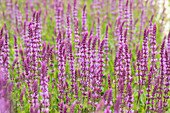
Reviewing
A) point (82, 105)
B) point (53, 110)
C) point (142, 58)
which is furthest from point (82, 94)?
point (142, 58)

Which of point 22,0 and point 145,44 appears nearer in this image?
point 145,44

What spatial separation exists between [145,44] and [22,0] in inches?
315

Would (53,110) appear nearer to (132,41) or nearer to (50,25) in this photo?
(132,41)

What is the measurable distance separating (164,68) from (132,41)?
10.1 ft

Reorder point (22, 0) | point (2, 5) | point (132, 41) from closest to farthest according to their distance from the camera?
point (132, 41)
point (2, 5)
point (22, 0)

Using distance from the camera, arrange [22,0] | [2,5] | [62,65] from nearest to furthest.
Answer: [62,65] < [2,5] < [22,0]

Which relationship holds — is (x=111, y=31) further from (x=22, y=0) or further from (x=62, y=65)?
(x=22, y=0)

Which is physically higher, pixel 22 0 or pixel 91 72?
pixel 22 0

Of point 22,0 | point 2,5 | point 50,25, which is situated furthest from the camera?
point 22,0

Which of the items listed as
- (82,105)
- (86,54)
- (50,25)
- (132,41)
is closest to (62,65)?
(86,54)

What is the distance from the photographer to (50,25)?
9688 millimetres

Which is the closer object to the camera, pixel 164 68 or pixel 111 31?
pixel 164 68

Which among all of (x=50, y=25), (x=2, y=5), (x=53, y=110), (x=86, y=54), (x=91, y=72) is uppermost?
(x=2, y=5)

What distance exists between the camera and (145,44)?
5164 millimetres
